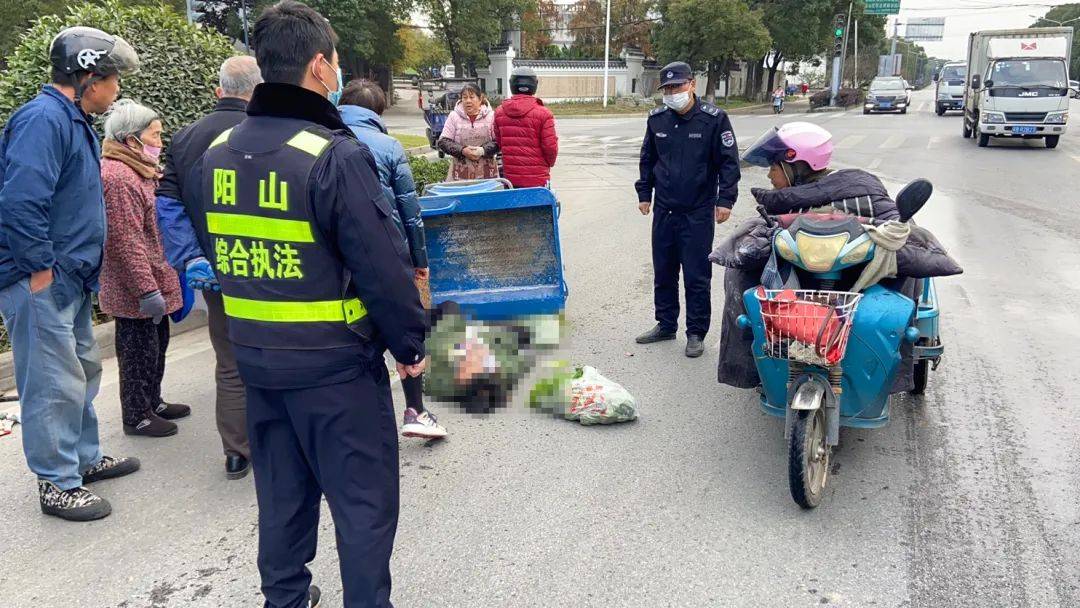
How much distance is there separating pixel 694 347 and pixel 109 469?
358 cm

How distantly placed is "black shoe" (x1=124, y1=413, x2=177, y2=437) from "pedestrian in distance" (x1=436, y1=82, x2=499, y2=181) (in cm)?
344

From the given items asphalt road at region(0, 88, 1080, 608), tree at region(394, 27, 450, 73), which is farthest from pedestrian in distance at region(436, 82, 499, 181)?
tree at region(394, 27, 450, 73)

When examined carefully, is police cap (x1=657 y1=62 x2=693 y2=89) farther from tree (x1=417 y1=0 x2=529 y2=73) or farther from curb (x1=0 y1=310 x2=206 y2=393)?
tree (x1=417 y1=0 x2=529 y2=73)

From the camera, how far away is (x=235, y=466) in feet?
12.6

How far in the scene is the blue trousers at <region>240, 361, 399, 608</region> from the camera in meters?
2.28

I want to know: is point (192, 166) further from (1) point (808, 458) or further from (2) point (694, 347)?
(2) point (694, 347)

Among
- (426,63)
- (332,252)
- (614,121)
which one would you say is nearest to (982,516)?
(332,252)

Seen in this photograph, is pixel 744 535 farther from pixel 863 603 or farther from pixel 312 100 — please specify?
pixel 312 100

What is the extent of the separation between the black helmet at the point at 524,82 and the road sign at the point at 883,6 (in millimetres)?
53597

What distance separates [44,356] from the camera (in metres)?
3.33

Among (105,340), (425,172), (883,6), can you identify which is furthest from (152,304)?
(883,6)

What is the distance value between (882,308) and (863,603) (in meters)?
1.24

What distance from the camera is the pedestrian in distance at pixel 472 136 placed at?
6.80 meters

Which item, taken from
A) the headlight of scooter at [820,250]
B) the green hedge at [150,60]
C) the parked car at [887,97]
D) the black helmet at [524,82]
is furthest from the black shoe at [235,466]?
the parked car at [887,97]
